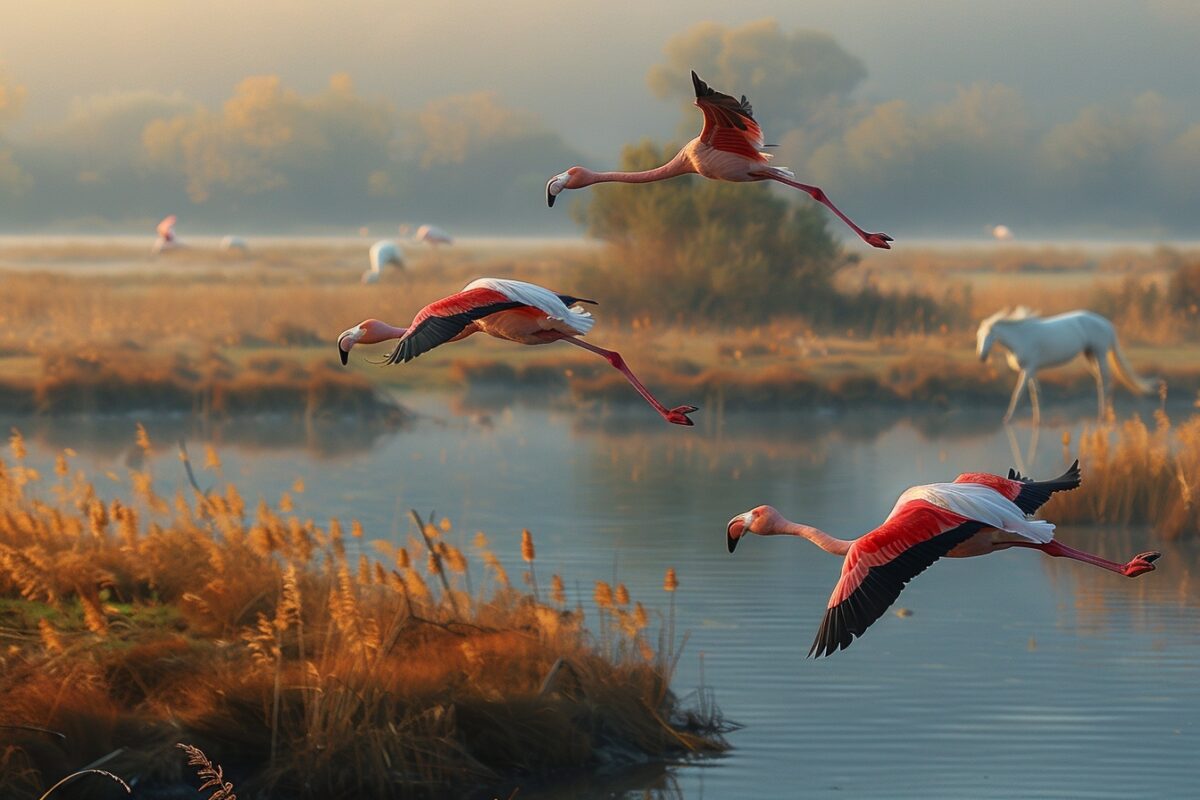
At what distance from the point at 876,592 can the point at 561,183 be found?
3.04 feet

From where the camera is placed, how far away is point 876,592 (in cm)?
361

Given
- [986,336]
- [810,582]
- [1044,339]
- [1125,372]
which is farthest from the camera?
[1044,339]

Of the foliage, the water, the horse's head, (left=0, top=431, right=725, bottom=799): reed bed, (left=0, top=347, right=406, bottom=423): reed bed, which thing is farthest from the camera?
the foliage

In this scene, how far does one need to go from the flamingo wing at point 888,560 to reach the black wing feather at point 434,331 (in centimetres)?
79

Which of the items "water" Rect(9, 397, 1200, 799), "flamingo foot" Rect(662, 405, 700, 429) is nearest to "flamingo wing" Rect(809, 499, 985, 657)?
"flamingo foot" Rect(662, 405, 700, 429)

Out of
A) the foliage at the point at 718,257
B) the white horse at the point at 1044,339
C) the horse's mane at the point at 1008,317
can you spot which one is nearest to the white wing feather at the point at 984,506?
the white horse at the point at 1044,339

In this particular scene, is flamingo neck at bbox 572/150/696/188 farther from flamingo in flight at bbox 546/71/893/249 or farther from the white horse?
the white horse

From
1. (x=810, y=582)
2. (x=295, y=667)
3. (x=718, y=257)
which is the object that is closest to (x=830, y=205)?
(x=295, y=667)

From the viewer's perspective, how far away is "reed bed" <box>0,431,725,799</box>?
38.3 feet

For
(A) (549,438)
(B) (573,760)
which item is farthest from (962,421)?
(B) (573,760)

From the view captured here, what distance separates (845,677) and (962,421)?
22.3 metres

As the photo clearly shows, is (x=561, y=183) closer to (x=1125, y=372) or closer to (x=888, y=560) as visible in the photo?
(x=888, y=560)

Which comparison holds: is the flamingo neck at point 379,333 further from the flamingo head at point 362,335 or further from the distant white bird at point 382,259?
the distant white bird at point 382,259

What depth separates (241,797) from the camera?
475 inches
